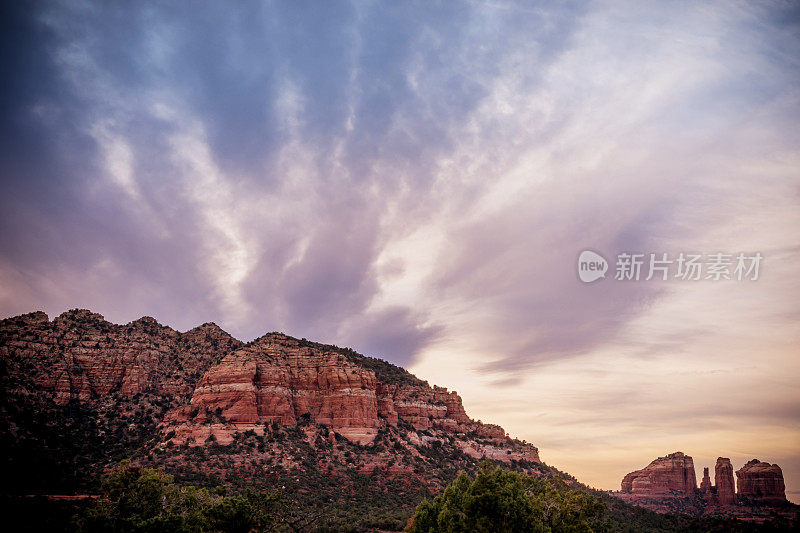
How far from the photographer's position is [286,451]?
78688mm

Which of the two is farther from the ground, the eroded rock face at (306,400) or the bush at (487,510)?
the eroded rock face at (306,400)

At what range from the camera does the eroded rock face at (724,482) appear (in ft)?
471

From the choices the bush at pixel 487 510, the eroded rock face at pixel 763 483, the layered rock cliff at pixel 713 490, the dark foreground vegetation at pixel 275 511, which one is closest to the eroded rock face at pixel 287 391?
the dark foreground vegetation at pixel 275 511

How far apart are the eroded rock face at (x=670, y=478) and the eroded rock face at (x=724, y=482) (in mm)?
14583

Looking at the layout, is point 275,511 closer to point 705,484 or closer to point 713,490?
point 713,490

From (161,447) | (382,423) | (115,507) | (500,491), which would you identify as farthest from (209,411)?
(500,491)

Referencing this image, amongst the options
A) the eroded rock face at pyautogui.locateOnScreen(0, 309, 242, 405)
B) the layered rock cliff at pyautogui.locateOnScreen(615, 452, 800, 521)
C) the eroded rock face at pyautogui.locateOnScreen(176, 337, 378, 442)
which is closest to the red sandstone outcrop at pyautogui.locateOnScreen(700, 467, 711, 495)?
the layered rock cliff at pyautogui.locateOnScreen(615, 452, 800, 521)

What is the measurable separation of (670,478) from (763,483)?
2926cm

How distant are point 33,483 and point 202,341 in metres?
52.0

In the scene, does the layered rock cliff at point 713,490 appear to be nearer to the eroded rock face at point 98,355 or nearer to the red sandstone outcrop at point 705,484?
the red sandstone outcrop at point 705,484

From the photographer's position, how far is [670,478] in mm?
165000

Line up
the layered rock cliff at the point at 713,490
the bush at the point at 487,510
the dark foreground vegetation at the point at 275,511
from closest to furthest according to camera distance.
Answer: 1. the bush at the point at 487,510
2. the dark foreground vegetation at the point at 275,511
3. the layered rock cliff at the point at 713,490

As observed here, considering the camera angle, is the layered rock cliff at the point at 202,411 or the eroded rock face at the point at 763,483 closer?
the layered rock cliff at the point at 202,411

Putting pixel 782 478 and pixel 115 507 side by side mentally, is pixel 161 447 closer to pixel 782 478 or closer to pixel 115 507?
pixel 115 507
